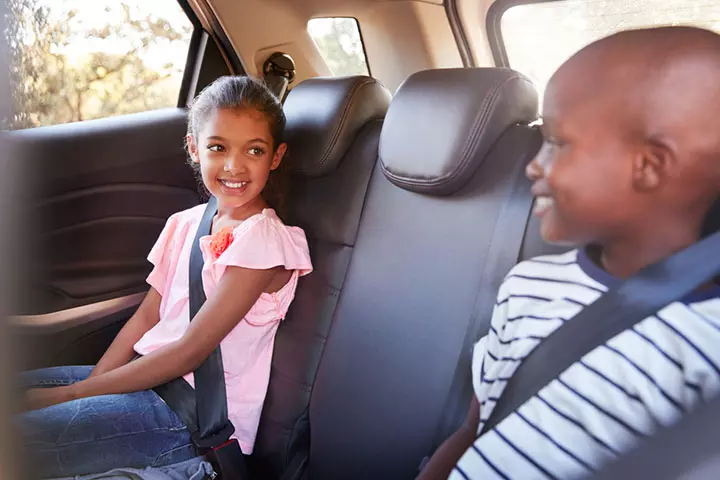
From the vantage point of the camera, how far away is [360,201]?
49.8 inches

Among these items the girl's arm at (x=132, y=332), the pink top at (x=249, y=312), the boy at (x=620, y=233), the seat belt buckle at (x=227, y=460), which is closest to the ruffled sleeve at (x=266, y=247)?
the pink top at (x=249, y=312)

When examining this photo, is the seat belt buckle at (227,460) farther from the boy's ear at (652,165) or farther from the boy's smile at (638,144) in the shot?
the boy's ear at (652,165)

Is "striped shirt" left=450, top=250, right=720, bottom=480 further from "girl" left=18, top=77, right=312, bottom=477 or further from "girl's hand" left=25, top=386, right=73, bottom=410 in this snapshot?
"girl's hand" left=25, top=386, right=73, bottom=410

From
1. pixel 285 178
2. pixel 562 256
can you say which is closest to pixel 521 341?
pixel 562 256

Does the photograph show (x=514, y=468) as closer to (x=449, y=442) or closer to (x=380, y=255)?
(x=449, y=442)

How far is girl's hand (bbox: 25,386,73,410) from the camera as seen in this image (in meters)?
1.13

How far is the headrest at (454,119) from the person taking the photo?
40.2 inches

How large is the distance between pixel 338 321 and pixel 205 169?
38cm

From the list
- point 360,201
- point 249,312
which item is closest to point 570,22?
point 360,201

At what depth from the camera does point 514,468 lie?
2.45 feet

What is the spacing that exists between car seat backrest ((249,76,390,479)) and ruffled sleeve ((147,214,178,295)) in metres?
0.25

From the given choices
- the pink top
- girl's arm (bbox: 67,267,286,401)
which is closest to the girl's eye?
the pink top

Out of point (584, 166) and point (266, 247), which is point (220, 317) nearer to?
point (266, 247)

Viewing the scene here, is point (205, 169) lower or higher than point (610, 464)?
higher
